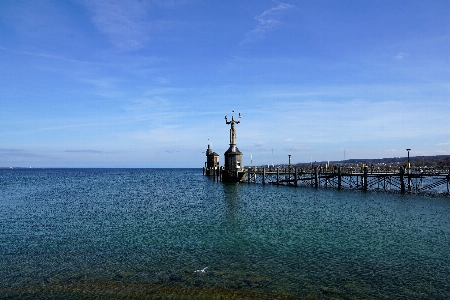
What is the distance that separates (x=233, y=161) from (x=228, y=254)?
46.5m

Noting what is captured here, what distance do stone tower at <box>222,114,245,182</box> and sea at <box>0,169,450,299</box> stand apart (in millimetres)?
31700

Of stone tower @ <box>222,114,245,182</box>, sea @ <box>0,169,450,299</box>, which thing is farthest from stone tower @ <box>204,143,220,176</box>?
sea @ <box>0,169,450,299</box>

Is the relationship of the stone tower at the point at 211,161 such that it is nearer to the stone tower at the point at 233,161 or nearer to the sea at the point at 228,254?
the stone tower at the point at 233,161

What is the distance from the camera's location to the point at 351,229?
2327cm

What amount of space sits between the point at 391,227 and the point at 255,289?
14664mm

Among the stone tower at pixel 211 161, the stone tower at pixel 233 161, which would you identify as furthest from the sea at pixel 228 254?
the stone tower at pixel 211 161

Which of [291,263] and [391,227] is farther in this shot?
[391,227]

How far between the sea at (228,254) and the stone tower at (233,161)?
104 feet

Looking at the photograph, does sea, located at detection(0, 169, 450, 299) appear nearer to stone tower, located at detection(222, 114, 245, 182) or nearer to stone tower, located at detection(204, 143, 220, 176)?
stone tower, located at detection(222, 114, 245, 182)

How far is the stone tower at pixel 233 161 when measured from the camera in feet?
208

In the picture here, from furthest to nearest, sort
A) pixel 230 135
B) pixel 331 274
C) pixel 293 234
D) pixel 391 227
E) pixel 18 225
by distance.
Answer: pixel 230 135 → pixel 18 225 → pixel 391 227 → pixel 293 234 → pixel 331 274

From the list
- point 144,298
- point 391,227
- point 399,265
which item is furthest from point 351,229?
point 144,298

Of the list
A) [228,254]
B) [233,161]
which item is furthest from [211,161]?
[228,254]

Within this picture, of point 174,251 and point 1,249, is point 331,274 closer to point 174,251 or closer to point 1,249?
point 174,251
